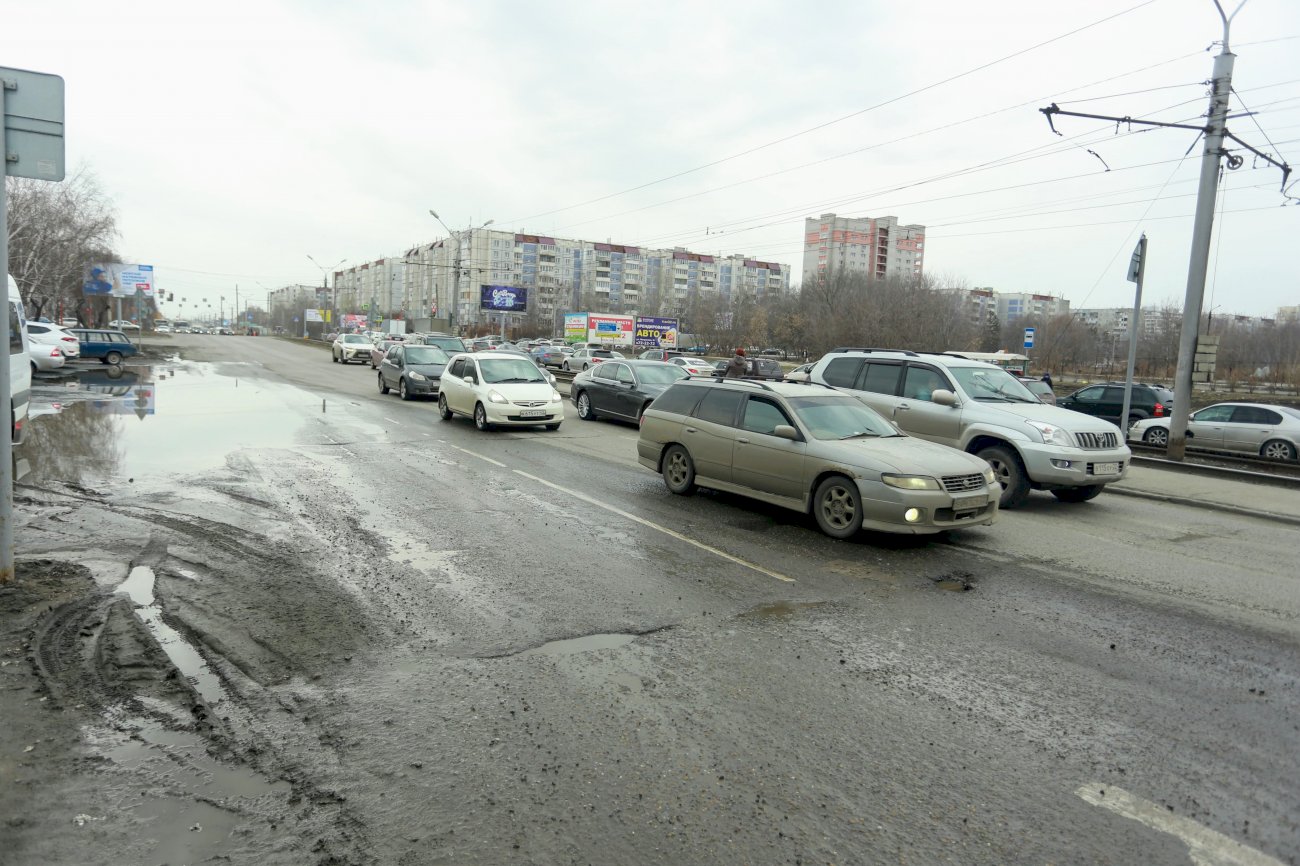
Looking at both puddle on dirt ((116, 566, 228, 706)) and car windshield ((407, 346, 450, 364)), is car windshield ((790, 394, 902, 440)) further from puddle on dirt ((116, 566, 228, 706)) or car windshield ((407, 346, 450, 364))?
car windshield ((407, 346, 450, 364))

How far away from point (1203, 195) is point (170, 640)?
17935mm

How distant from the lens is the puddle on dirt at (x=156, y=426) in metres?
10.6

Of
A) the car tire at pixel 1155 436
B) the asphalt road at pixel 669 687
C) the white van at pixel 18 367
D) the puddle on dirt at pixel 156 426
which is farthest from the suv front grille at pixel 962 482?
the car tire at pixel 1155 436

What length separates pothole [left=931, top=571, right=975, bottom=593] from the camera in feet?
20.6

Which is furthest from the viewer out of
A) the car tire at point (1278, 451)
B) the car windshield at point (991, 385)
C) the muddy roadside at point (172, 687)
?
the car tire at point (1278, 451)

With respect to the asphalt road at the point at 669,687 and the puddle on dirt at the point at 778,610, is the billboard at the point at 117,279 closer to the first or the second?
the asphalt road at the point at 669,687

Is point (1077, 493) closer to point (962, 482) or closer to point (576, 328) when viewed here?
point (962, 482)

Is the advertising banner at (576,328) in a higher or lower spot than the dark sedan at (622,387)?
higher

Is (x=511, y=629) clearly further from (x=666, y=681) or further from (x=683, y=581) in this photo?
(x=683, y=581)

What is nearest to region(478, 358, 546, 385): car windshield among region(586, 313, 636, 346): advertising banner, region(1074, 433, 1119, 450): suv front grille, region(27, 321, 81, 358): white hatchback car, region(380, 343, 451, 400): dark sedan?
region(380, 343, 451, 400): dark sedan

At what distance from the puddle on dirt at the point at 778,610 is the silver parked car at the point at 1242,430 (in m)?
15.1

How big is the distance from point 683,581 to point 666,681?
190 cm

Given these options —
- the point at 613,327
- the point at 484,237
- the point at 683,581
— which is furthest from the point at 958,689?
the point at 484,237

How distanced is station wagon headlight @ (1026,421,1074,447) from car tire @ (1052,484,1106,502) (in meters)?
0.86
